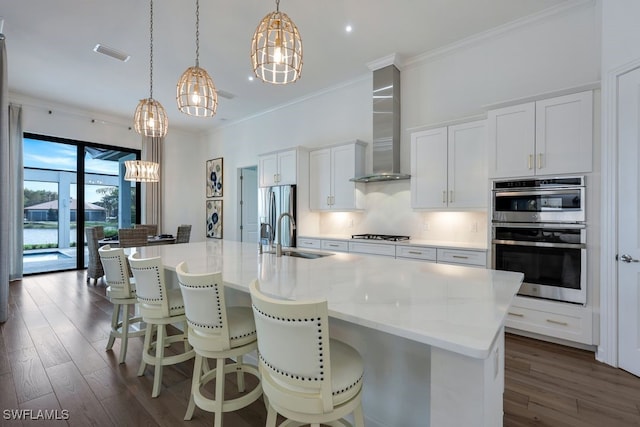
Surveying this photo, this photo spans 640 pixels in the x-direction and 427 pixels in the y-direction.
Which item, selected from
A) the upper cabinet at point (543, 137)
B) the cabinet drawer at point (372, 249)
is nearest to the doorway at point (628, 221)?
the upper cabinet at point (543, 137)

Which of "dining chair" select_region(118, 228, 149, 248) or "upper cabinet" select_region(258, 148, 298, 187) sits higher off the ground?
"upper cabinet" select_region(258, 148, 298, 187)

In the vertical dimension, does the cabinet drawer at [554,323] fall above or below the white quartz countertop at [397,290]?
below

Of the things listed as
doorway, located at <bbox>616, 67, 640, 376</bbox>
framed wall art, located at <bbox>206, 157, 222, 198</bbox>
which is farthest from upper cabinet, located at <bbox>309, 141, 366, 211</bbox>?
framed wall art, located at <bbox>206, 157, 222, 198</bbox>

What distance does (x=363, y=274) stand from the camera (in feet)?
6.04

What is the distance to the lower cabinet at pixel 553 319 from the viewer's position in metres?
2.68

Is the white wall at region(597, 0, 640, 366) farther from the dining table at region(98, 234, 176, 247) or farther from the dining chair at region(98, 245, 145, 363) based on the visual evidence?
the dining table at region(98, 234, 176, 247)

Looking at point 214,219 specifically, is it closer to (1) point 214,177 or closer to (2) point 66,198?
(1) point 214,177

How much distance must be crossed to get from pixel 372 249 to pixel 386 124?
1787mm

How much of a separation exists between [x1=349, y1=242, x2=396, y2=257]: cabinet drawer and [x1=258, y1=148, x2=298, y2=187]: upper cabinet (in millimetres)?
1537

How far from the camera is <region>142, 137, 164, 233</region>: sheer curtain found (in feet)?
22.7

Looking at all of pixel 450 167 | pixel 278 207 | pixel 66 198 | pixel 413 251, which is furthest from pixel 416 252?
pixel 66 198

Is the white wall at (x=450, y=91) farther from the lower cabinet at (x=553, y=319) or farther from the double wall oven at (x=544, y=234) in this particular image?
the lower cabinet at (x=553, y=319)

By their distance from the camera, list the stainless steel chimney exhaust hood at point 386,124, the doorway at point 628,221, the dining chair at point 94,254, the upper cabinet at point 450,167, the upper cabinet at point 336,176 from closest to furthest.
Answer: the doorway at point 628,221, the upper cabinet at point 450,167, the stainless steel chimney exhaust hood at point 386,124, the upper cabinet at point 336,176, the dining chair at point 94,254

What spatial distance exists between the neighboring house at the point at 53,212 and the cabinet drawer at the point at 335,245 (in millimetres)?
5429
